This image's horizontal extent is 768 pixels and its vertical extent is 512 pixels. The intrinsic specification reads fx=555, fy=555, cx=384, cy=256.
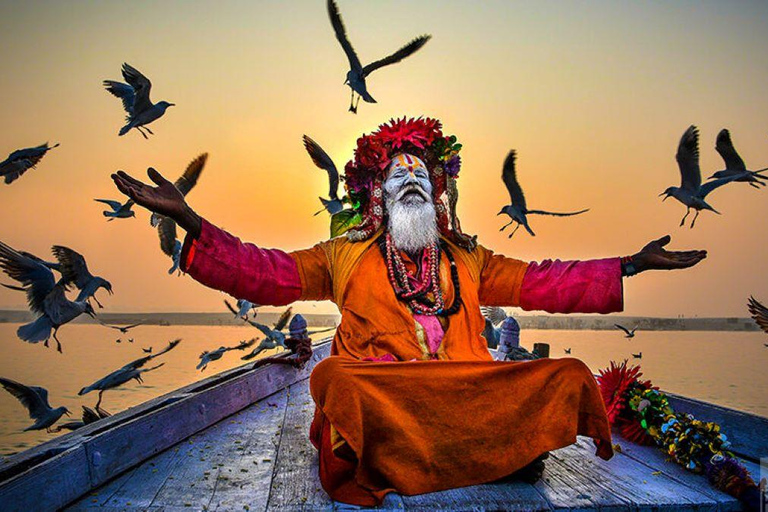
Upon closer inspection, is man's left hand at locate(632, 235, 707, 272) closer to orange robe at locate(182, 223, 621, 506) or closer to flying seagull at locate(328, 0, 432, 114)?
orange robe at locate(182, 223, 621, 506)

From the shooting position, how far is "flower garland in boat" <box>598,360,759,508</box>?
2166mm

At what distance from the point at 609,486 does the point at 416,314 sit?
1197 millimetres

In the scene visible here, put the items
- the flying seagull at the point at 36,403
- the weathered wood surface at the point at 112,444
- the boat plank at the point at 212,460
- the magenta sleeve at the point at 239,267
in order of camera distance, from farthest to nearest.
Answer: the flying seagull at the point at 36,403
the magenta sleeve at the point at 239,267
the boat plank at the point at 212,460
the weathered wood surface at the point at 112,444

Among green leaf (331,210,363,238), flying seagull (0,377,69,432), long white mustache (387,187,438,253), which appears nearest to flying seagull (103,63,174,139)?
flying seagull (0,377,69,432)

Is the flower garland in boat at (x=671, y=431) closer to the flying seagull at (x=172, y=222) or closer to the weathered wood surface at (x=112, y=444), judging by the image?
the weathered wood surface at (x=112, y=444)

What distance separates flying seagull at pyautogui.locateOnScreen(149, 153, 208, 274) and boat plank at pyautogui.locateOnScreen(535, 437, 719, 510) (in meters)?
5.83

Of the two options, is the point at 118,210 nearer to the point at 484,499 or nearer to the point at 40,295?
the point at 40,295

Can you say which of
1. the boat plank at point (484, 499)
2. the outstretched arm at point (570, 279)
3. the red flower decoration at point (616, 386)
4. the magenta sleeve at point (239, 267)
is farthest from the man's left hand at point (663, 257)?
the magenta sleeve at point (239, 267)

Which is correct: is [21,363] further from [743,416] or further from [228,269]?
[743,416]

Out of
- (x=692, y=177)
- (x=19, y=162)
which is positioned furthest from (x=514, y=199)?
(x=19, y=162)

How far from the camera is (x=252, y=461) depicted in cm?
256

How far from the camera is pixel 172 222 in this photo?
24.8ft

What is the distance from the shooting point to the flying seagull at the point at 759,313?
3.49 m

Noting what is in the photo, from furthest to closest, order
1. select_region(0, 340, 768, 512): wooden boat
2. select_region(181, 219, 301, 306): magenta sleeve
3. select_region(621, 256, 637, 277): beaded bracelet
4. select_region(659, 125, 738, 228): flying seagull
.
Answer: select_region(659, 125, 738, 228): flying seagull, select_region(621, 256, 637, 277): beaded bracelet, select_region(181, 219, 301, 306): magenta sleeve, select_region(0, 340, 768, 512): wooden boat
